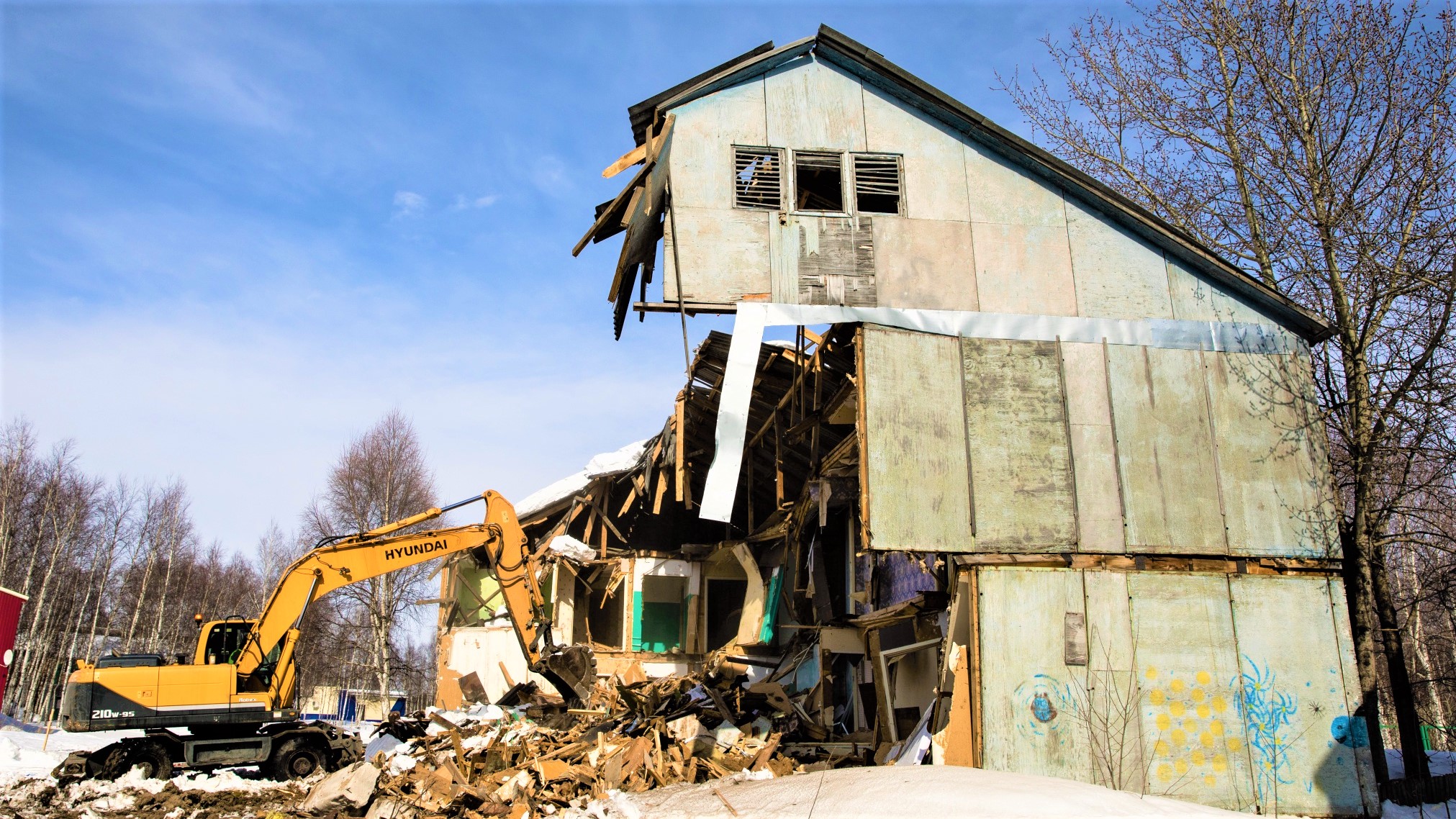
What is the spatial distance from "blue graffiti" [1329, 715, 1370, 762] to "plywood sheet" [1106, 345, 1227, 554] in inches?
81.8

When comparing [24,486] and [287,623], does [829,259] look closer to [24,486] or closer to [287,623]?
[287,623]

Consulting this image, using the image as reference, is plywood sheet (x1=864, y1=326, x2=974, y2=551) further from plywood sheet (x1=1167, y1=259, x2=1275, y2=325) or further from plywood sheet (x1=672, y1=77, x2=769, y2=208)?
plywood sheet (x1=1167, y1=259, x2=1275, y2=325)

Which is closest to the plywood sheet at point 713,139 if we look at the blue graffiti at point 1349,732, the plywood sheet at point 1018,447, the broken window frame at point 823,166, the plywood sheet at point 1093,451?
the broken window frame at point 823,166

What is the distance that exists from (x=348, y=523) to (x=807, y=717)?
28.0 metres

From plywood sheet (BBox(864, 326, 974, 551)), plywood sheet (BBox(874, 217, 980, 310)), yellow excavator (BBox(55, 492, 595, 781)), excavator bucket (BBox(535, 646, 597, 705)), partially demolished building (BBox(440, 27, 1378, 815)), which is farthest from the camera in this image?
excavator bucket (BBox(535, 646, 597, 705))

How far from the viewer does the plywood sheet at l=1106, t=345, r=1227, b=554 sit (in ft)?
35.6

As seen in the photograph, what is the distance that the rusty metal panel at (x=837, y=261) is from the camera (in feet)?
37.7

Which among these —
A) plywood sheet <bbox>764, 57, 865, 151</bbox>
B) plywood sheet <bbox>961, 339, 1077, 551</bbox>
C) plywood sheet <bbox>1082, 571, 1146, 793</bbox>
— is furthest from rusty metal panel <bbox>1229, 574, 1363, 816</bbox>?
plywood sheet <bbox>764, 57, 865, 151</bbox>

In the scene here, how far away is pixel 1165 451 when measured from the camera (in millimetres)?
11195

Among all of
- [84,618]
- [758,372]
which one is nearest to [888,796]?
[758,372]

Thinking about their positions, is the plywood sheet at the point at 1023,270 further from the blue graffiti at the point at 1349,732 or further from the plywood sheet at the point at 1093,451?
the blue graffiti at the point at 1349,732

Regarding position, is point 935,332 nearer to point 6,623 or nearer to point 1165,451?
point 1165,451

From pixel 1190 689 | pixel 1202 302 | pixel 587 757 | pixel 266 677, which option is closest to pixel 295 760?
pixel 266 677

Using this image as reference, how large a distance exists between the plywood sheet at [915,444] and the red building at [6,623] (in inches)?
996
